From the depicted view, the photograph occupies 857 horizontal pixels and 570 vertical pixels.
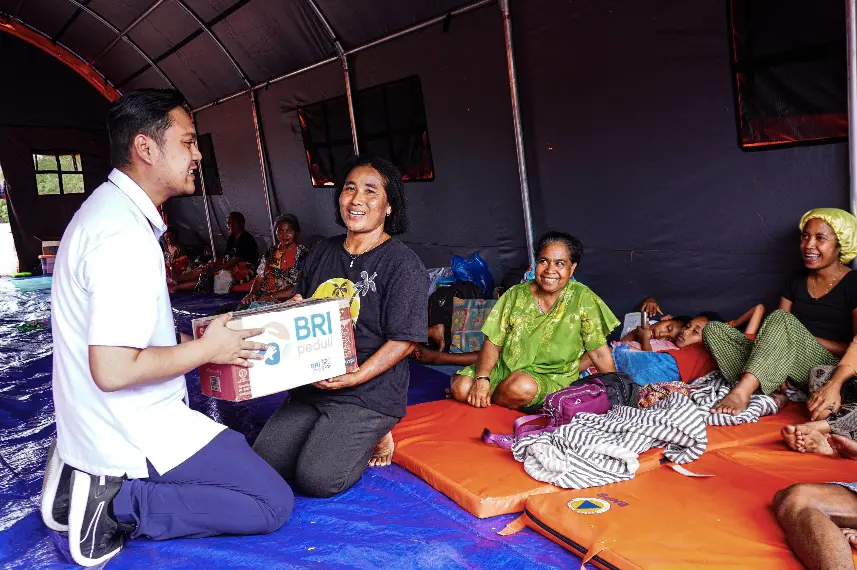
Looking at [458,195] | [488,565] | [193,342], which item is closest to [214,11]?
[458,195]

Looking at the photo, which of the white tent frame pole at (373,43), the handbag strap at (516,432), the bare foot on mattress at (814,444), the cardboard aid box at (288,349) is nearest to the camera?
the cardboard aid box at (288,349)

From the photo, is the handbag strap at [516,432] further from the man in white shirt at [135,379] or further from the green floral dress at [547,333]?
the man in white shirt at [135,379]

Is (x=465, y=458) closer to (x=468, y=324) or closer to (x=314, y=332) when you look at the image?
(x=314, y=332)

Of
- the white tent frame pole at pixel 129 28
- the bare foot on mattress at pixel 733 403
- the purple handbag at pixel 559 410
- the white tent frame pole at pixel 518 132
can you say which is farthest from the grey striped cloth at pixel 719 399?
the white tent frame pole at pixel 129 28

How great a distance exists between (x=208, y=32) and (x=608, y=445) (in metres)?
8.47

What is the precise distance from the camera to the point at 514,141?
583 centimetres

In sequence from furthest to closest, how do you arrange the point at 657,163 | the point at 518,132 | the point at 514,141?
the point at 514,141 → the point at 518,132 → the point at 657,163

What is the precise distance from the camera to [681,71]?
446 cm

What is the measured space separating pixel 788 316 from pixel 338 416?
242 centimetres

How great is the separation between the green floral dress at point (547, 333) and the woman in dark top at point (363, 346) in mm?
909

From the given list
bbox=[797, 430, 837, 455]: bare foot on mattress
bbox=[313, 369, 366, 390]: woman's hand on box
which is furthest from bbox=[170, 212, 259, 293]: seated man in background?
bbox=[797, 430, 837, 455]: bare foot on mattress

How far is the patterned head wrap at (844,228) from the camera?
11.8 ft

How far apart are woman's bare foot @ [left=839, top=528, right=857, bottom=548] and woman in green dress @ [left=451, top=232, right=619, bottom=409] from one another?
5.46ft

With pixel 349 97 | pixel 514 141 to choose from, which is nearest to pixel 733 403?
pixel 514 141
